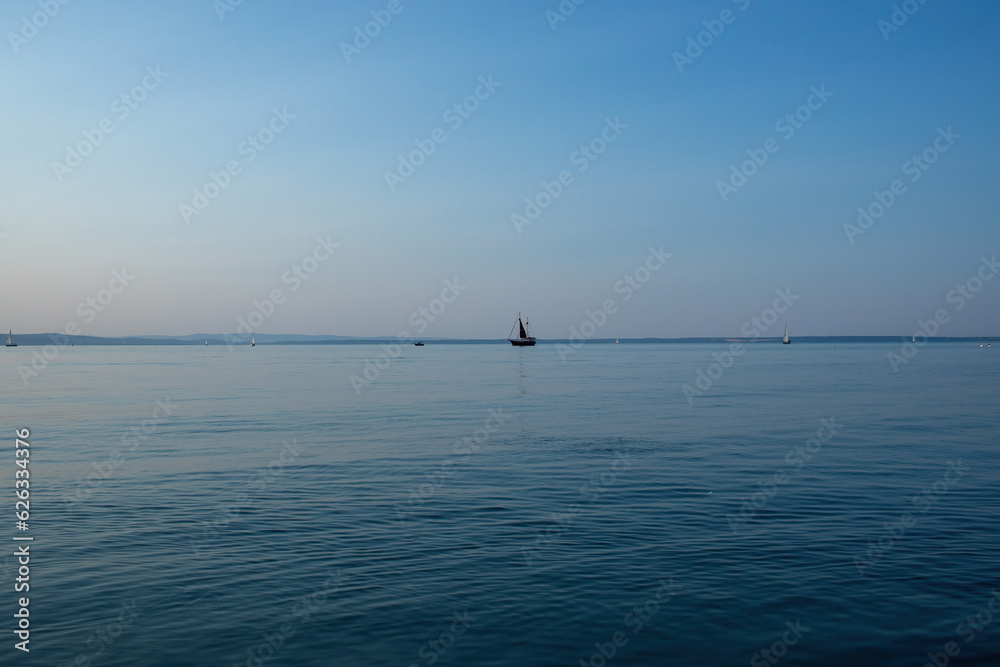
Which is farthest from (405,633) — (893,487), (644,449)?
(644,449)

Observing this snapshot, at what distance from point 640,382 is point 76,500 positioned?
247 feet

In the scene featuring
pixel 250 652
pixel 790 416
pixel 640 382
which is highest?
pixel 640 382

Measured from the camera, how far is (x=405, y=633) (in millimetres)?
14391

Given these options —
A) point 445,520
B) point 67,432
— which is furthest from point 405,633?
point 67,432

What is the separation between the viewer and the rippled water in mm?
14125

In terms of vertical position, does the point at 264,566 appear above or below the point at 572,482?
below

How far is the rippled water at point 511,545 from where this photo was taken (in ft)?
46.3

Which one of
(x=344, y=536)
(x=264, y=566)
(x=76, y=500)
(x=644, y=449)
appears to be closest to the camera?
(x=264, y=566)

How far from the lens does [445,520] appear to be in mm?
23141

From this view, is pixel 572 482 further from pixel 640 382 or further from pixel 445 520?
pixel 640 382

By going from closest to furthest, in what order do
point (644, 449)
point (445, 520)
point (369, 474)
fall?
1. point (445, 520)
2. point (369, 474)
3. point (644, 449)

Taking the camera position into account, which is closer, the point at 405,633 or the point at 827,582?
the point at 405,633

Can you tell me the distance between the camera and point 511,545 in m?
20.3

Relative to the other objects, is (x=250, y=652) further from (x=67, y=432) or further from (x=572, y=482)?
(x=67, y=432)
